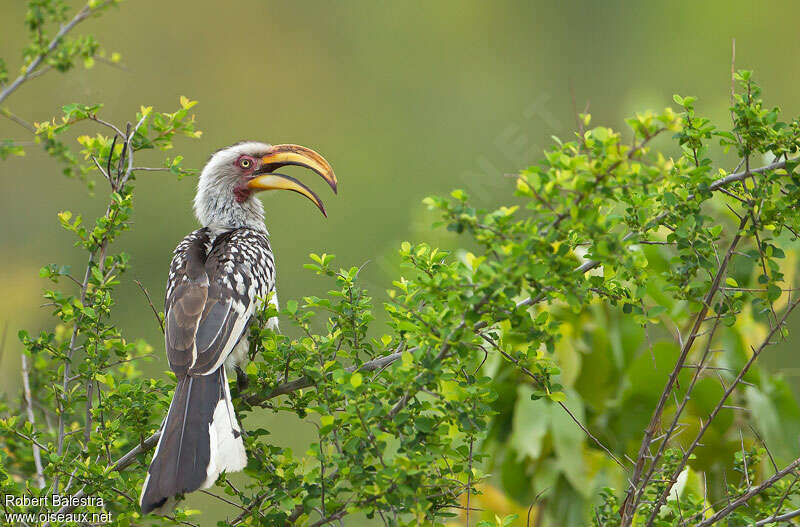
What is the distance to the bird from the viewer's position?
167 cm

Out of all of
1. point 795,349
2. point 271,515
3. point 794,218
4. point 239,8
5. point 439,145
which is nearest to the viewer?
point 794,218

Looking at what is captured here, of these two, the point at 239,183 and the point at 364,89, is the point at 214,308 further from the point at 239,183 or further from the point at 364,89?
the point at 364,89

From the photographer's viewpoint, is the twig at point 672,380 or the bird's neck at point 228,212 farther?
the bird's neck at point 228,212

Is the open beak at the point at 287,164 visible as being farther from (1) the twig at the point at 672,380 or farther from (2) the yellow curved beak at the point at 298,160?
(1) the twig at the point at 672,380

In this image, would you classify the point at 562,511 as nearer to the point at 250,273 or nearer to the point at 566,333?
the point at 566,333

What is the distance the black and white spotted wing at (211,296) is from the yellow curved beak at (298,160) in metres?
0.27

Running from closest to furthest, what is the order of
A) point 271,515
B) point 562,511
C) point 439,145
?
point 271,515
point 562,511
point 439,145

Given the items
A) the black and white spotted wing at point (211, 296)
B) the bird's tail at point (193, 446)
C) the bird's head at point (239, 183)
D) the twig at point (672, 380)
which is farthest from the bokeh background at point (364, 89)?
the twig at point (672, 380)

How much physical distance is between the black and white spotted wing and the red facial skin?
0.34 meters

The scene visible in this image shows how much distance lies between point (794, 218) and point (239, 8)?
11578mm

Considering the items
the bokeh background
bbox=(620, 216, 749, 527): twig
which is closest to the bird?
bbox=(620, 216, 749, 527): twig

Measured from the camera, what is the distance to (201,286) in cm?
217

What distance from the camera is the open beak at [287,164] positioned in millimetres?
2535

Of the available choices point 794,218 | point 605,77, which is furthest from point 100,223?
point 605,77
